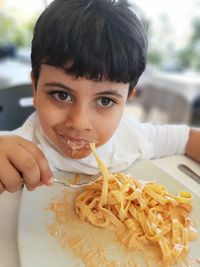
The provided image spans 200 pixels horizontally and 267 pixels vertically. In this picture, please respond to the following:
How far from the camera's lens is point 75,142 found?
2.03ft

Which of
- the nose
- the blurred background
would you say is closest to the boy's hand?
the nose

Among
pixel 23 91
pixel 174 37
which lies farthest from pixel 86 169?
pixel 174 37

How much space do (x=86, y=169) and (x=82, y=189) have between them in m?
0.09

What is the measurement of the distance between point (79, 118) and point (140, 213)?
0.69 ft

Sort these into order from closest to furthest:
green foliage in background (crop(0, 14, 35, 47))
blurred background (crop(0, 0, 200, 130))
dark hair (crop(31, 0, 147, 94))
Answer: dark hair (crop(31, 0, 147, 94)) → blurred background (crop(0, 0, 200, 130)) → green foliage in background (crop(0, 14, 35, 47))

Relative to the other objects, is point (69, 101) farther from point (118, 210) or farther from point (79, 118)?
point (118, 210)

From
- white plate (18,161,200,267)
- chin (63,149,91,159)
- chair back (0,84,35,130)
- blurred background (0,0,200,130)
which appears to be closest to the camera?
white plate (18,161,200,267)

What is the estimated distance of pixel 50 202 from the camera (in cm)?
56

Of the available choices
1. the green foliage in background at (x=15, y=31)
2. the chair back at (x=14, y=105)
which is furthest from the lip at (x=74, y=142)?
the green foliage in background at (x=15, y=31)

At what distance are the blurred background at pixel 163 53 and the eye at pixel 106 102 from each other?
2.19 meters

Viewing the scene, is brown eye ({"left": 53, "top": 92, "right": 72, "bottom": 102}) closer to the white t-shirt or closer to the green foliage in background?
the white t-shirt

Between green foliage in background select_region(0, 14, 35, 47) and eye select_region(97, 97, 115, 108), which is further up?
eye select_region(97, 97, 115, 108)

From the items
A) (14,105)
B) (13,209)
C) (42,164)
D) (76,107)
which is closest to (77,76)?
(76,107)

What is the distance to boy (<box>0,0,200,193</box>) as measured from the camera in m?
0.48
